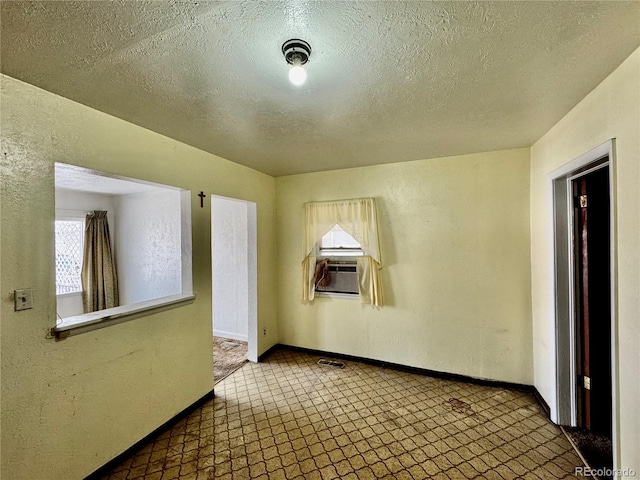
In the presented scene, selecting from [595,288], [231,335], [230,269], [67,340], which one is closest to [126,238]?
[230,269]

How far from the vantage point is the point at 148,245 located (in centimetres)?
438

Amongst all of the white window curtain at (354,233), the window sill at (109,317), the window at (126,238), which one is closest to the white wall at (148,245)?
the window at (126,238)

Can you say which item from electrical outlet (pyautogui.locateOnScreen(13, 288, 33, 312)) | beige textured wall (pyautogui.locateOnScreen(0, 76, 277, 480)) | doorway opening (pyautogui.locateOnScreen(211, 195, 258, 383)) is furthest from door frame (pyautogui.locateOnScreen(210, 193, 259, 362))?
electrical outlet (pyautogui.locateOnScreen(13, 288, 33, 312))

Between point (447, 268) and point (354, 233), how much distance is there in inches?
42.8

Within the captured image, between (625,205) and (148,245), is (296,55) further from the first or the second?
(148,245)

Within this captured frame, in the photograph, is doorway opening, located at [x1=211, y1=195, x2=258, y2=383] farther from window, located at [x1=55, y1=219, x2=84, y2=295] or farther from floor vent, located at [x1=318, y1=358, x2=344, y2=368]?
window, located at [x1=55, y1=219, x2=84, y2=295]

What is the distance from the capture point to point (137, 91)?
1.60 metres

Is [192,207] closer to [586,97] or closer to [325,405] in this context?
[325,405]

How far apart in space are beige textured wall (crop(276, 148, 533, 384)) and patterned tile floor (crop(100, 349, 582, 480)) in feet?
1.16

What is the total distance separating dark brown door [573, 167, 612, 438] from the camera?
6.79 feet

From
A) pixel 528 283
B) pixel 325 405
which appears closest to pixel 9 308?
pixel 325 405

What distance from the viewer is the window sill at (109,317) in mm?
1655

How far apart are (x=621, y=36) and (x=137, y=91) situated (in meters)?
2.39

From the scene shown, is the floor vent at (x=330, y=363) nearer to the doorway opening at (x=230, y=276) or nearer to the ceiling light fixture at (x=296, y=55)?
the doorway opening at (x=230, y=276)
